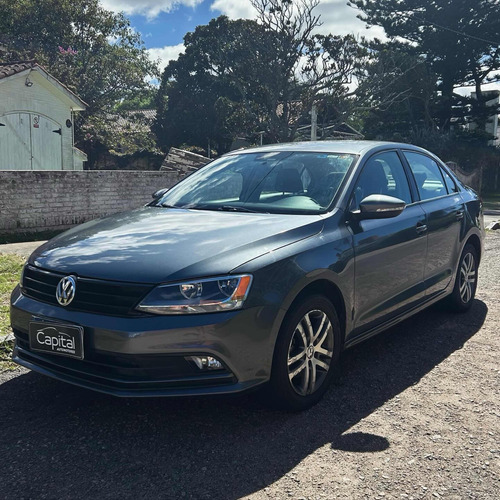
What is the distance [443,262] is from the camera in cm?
513

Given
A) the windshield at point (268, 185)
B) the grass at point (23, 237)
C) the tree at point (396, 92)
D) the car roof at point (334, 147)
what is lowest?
the grass at point (23, 237)

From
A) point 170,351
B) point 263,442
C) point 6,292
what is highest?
point 170,351

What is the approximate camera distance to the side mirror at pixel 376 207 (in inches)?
155

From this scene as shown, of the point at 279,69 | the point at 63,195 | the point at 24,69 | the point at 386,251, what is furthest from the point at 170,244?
the point at 279,69

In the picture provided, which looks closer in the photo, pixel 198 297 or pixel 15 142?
pixel 198 297

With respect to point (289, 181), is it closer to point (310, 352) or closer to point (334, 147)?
point (334, 147)

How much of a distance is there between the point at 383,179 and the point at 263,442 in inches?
Answer: 91.8

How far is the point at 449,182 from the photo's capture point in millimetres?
5660

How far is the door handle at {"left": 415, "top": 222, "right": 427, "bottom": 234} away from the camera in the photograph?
Answer: 4634mm

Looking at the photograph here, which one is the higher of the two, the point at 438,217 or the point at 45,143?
the point at 45,143

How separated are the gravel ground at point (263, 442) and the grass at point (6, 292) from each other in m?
0.32

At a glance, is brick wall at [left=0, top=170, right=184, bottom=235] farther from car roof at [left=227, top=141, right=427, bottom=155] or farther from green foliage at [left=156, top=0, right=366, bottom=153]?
green foliage at [left=156, top=0, right=366, bottom=153]

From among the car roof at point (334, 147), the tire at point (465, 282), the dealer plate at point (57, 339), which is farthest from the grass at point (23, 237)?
the tire at point (465, 282)

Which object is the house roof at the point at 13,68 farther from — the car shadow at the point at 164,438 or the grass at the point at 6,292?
the car shadow at the point at 164,438
